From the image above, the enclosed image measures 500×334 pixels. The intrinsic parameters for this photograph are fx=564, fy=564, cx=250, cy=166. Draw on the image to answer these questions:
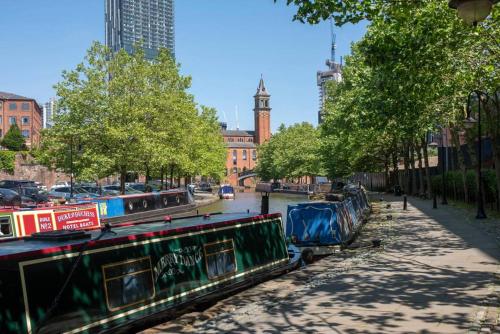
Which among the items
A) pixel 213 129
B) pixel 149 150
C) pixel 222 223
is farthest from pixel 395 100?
pixel 213 129

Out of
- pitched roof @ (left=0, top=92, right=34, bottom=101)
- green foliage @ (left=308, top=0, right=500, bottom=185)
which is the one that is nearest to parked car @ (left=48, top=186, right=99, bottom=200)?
green foliage @ (left=308, top=0, right=500, bottom=185)

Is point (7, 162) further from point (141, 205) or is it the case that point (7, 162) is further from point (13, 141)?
point (141, 205)

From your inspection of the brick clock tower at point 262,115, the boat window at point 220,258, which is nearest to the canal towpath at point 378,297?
the boat window at point 220,258

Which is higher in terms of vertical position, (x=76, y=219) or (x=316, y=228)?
(x=76, y=219)

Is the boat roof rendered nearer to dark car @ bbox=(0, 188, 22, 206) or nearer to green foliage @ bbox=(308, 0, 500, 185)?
green foliage @ bbox=(308, 0, 500, 185)

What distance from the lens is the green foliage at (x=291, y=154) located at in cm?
10557

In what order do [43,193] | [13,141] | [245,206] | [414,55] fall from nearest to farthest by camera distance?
[414,55] < [43,193] < [245,206] < [13,141]

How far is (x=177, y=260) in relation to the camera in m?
11.1

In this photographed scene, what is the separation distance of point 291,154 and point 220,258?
9687 centimetres

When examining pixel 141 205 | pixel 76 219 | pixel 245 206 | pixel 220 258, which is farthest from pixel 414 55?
pixel 245 206

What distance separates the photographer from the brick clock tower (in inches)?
7392

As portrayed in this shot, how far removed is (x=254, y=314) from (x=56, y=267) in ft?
11.1

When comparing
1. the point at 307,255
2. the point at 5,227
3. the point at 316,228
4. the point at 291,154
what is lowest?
the point at 307,255

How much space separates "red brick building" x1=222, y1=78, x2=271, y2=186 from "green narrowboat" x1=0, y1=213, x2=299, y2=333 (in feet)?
507
